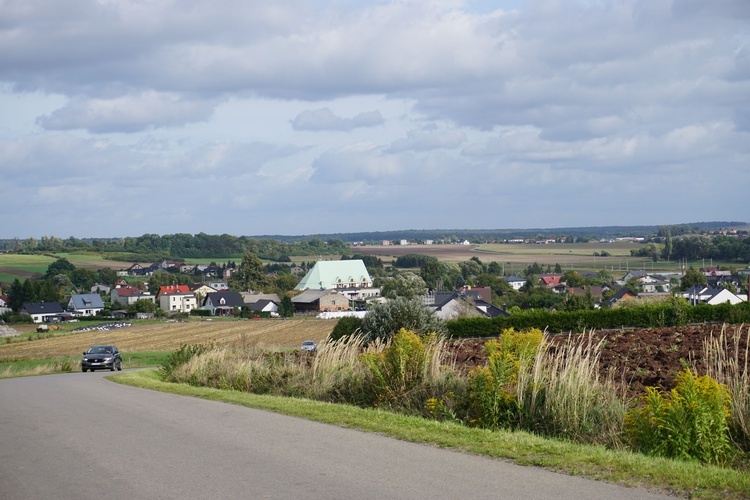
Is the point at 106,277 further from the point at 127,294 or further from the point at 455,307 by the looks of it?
the point at 455,307

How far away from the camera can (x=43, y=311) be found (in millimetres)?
117062

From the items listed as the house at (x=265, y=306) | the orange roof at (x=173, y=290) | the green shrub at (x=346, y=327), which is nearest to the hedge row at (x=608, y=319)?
the green shrub at (x=346, y=327)

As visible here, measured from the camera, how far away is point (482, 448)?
32.1ft

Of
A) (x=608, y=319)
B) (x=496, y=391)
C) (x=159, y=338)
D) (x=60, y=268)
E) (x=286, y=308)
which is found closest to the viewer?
(x=496, y=391)

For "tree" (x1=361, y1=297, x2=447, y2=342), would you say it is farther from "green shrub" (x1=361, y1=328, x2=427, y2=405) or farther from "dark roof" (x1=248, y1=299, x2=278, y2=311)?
"dark roof" (x1=248, y1=299, x2=278, y2=311)

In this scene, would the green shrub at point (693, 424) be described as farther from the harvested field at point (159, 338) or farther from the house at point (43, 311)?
the house at point (43, 311)

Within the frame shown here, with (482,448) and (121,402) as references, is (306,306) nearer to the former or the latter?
(121,402)

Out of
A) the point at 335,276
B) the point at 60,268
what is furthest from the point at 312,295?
the point at 60,268

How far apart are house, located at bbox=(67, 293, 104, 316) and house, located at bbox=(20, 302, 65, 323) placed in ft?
12.6

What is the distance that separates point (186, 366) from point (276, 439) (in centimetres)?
1205

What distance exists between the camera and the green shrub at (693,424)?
9.13 metres

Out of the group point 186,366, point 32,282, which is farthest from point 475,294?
point 186,366

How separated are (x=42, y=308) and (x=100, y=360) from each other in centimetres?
8992

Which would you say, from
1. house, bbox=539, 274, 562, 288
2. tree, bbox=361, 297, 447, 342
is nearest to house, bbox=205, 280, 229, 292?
house, bbox=539, 274, 562, 288
